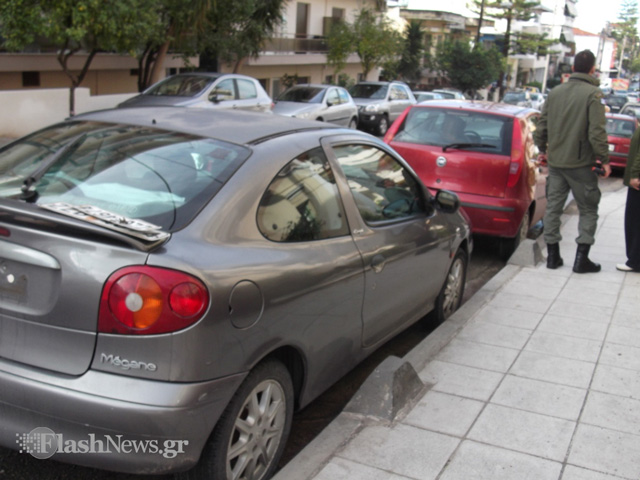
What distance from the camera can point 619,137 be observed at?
61.7 ft

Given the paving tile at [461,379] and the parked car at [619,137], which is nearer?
the paving tile at [461,379]

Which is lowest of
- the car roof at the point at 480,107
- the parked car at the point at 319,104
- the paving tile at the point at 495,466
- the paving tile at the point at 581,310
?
the paving tile at the point at 581,310

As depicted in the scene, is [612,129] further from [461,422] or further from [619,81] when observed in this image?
[619,81]

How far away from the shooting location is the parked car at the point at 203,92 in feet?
50.2

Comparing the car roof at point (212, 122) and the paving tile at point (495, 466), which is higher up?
the car roof at point (212, 122)

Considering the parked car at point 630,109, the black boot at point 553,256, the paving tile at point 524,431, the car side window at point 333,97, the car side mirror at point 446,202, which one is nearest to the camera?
the paving tile at point 524,431

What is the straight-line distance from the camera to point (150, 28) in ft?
55.9

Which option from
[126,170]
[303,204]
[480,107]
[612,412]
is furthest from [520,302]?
[126,170]

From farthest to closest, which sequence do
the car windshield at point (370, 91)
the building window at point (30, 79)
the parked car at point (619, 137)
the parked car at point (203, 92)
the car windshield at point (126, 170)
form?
the car windshield at point (370, 91) < the building window at point (30, 79) < the parked car at point (619, 137) < the parked car at point (203, 92) < the car windshield at point (126, 170)

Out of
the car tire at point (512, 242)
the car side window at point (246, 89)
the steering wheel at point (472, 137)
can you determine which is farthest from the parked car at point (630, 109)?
the steering wheel at point (472, 137)

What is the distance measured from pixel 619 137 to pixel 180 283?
Answer: 18109mm

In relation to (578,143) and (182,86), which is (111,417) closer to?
(578,143)

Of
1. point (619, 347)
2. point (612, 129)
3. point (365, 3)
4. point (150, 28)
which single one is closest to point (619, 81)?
point (365, 3)

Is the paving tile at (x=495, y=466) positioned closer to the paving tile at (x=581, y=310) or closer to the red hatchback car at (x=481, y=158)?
the paving tile at (x=581, y=310)
